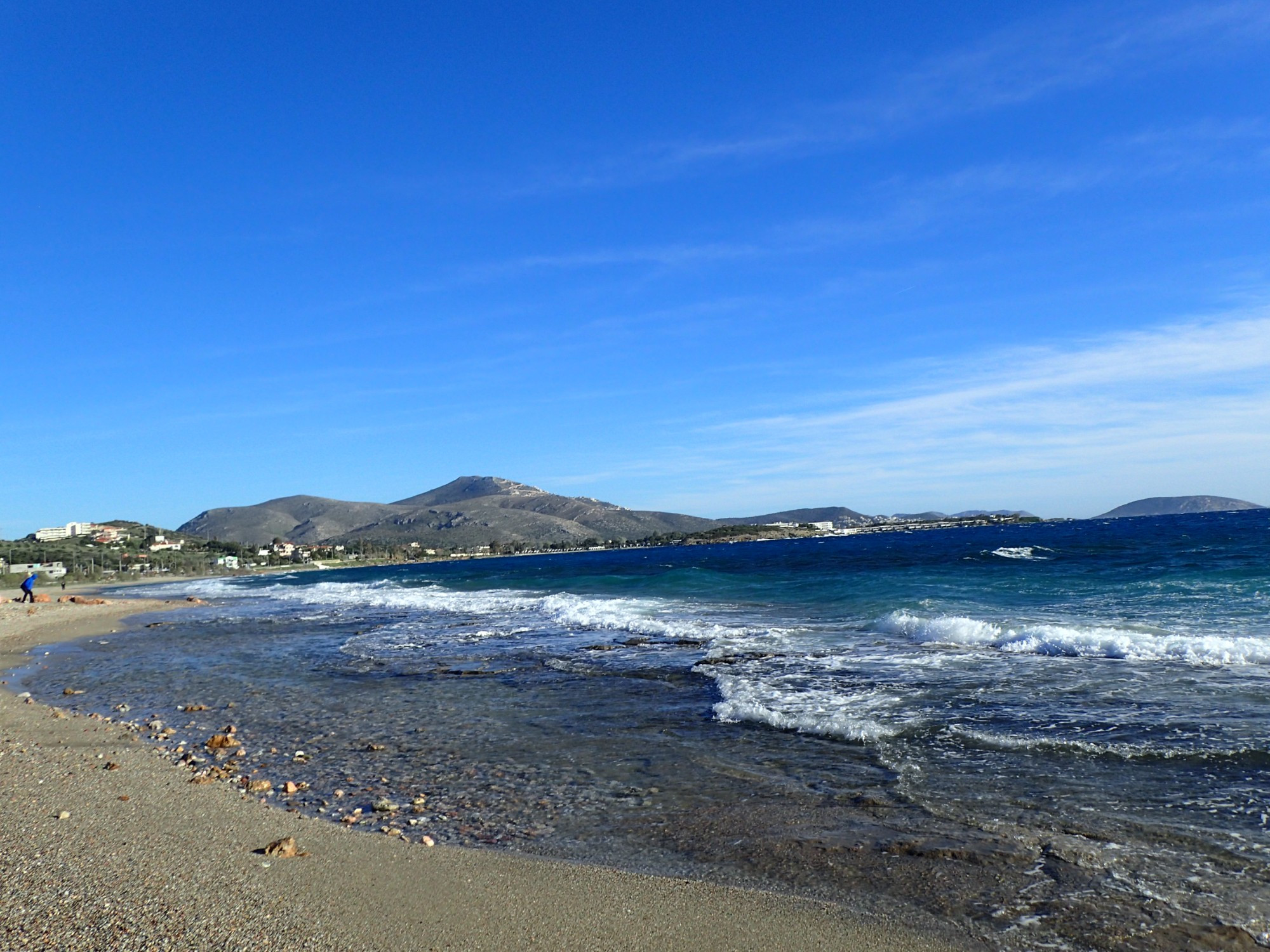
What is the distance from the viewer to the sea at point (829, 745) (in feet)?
17.3

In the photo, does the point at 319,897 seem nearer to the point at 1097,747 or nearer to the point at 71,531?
the point at 1097,747

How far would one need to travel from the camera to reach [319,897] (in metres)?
4.97

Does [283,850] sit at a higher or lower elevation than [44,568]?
lower

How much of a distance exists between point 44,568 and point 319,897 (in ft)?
315

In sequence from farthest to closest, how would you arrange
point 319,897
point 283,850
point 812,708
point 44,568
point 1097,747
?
1. point 44,568
2. point 812,708
3. point 1097,747
4. point 283,850
5. point 319,897

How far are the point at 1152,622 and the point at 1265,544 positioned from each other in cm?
3337

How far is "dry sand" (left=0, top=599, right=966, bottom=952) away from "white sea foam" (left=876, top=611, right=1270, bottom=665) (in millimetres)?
11196

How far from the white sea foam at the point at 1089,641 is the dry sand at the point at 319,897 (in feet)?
36.7

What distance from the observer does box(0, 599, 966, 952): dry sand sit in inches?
175

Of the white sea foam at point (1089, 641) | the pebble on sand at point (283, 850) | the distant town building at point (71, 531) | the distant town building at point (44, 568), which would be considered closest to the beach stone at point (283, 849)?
the pebble on sand at point (283, 850)

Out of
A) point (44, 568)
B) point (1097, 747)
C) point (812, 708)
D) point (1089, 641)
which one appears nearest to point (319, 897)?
point (812, 708)

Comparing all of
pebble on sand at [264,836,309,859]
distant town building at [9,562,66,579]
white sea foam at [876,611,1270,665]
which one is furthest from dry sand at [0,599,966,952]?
distant town building at [9,562,66,579]

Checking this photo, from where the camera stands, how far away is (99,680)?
50.1ft

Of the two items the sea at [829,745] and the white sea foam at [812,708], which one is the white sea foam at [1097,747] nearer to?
the sea at [829,745]
